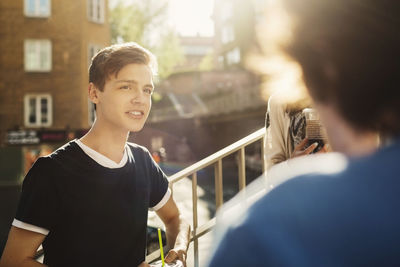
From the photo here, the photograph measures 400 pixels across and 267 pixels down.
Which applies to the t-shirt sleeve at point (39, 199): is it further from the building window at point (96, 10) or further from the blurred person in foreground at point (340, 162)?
the building window at point (96, 10)

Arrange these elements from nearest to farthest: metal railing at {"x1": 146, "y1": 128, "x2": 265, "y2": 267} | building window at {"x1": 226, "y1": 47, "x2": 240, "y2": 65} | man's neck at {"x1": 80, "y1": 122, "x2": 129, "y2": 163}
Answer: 1. man's neck at {"x1": 80, "y1": 122, "x2": 129, "y2": 163}
2. metal railing at {"x1": 146, "y1": 128, "x2": 265, "y2": 267}
3. building window at {"x1": 226, "y1": 47, "x2": 240, "y2": 65}

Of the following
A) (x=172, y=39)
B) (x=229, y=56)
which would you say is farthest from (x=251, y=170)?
(x=229, y=56)

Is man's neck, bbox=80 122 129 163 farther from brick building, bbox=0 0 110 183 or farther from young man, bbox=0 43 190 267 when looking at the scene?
brick building, bbox=0 0 110 183

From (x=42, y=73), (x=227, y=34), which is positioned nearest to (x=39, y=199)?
(x=42, y=73)

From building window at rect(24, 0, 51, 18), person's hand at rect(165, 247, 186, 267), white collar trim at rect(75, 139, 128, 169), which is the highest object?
building window at rect(24, 0, 51, 18)

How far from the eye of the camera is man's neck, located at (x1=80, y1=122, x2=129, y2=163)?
70.7 inches

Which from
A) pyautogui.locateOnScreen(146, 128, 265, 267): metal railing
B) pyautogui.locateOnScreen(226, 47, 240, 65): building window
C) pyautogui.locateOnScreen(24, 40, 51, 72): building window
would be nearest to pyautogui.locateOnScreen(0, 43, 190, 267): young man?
pyautogui.locateOnScreen(146, 128, 265, 267): metal railing

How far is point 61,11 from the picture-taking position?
70.0ft

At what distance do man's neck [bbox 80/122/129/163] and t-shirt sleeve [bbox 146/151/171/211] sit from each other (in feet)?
0.66

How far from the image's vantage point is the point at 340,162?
66 cm

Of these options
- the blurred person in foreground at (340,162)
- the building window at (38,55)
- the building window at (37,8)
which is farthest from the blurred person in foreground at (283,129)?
the building window at (37,8)

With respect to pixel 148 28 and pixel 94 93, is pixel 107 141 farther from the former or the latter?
pixel 148 28

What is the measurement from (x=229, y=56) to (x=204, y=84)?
6.72 meters

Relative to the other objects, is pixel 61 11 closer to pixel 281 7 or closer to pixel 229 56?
pixel 281 7
